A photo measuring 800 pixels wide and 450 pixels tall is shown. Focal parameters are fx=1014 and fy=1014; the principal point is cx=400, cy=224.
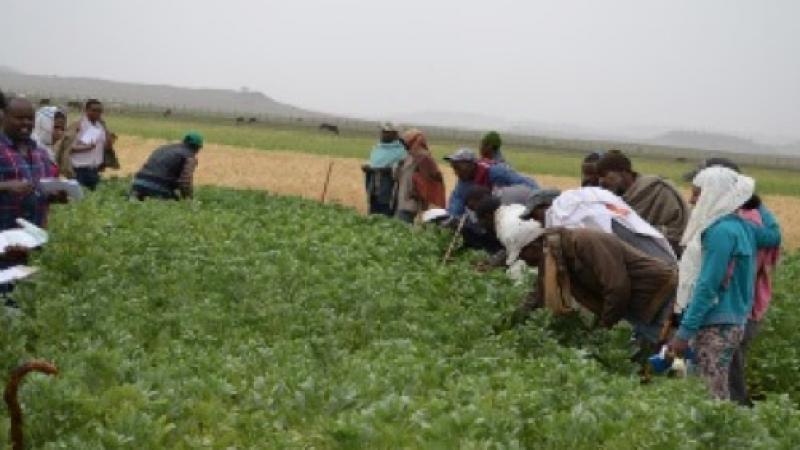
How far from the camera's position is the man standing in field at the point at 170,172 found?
13.0 metres

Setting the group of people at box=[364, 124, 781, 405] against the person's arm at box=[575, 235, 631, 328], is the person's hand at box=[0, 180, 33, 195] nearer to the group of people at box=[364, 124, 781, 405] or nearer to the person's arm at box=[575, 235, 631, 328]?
the group of people at box=[364, 124, 781, 405]

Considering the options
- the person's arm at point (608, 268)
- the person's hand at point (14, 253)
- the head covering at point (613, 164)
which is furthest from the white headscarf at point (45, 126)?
the person's arm at point (608, 268)

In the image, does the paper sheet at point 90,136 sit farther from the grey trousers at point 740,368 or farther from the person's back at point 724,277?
the person's back at point 724,277

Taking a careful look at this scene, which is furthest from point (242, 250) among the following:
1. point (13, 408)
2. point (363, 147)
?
point (363, 147)

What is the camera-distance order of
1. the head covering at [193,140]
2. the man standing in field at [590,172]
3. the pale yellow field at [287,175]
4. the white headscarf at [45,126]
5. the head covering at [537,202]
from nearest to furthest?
the head covering at [537,202], the man standing in field at [590,172], the head covering at [193,140], the white headscarf at [45,126], the pale yellow field at [287,175]

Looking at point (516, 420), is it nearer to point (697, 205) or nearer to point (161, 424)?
point (161, 424)

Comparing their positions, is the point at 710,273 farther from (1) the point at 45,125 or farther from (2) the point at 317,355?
(1) the point at 45,125

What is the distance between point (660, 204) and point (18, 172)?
216 inches

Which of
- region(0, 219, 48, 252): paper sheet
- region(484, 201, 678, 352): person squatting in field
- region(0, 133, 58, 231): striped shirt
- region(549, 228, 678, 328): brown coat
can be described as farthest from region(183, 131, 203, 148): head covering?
region(549, 228, 678, 328): brown coat

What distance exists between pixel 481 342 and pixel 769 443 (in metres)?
2.95

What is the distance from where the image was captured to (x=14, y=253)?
23.3 feet

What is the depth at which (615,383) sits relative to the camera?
215 inches

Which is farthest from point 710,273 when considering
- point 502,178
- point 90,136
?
point 90,136

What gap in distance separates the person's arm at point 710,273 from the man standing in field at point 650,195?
107 inches
